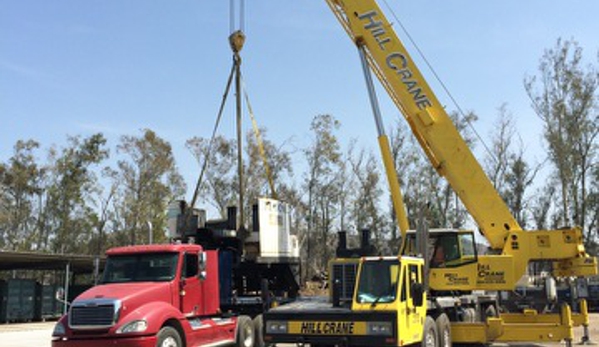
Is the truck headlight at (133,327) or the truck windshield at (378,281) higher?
the truck windshield at (378,281)

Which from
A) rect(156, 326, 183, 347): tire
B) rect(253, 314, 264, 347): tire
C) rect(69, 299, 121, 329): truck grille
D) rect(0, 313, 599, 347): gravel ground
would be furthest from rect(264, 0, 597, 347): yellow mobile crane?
rect(253, 314, 264, 347): tire

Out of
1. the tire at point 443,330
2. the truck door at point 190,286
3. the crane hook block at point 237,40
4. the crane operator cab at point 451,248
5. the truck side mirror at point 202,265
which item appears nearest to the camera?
the tire at point 443,330

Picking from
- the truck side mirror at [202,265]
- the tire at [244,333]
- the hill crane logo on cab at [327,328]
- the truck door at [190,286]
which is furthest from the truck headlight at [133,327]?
the tire at [244,333]

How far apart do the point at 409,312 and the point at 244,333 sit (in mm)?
5698

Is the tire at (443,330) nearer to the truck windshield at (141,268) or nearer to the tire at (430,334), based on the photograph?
the tire at (430,334)

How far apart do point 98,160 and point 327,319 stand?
4958 centimetres

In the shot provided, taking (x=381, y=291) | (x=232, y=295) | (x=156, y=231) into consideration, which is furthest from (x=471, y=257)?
(x=156, y=231)

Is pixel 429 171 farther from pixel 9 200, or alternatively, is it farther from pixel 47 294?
pixel 9 200

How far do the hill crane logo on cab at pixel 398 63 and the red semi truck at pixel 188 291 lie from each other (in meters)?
4.89

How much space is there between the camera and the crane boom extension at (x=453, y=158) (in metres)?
13.5

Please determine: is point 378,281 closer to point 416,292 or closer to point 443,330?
point 416,292

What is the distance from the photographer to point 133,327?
10.9 metres

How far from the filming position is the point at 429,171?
49.1 m

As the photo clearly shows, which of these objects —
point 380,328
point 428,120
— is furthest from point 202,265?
point 428,120
